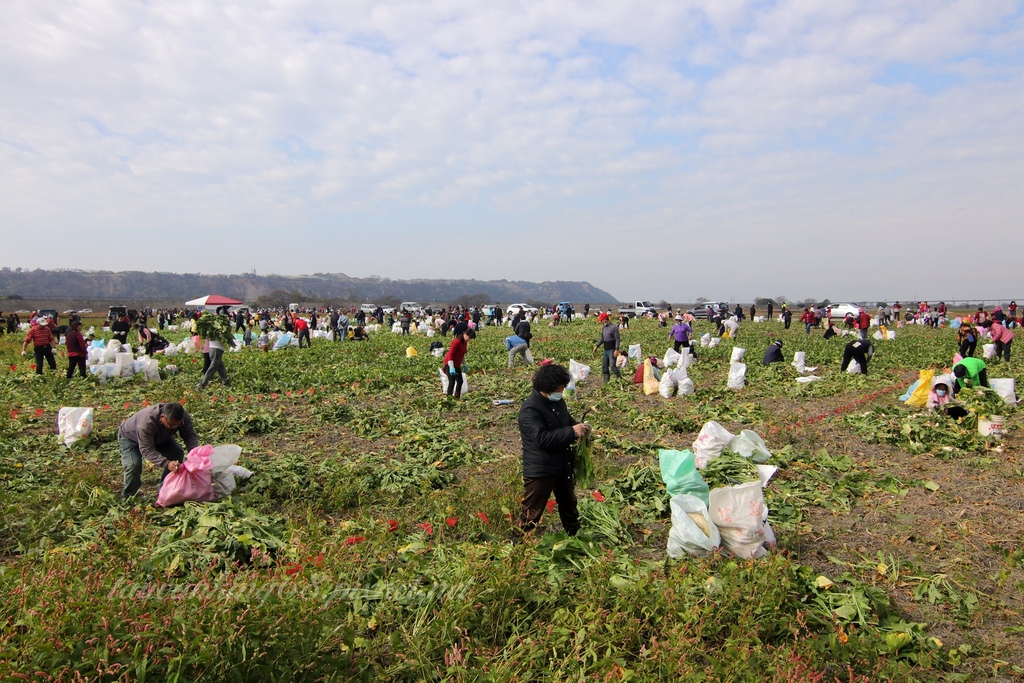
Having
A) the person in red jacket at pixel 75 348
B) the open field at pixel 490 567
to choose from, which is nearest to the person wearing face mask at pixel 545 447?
the open field at pixel 490 567

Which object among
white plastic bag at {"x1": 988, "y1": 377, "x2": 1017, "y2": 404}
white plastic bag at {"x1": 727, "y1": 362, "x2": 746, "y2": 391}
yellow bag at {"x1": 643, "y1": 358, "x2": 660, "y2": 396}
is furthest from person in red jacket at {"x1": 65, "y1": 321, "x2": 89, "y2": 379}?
white plastic bag at {"x1": 988, "y1": 377, "x2": 1017, "y2": 404}

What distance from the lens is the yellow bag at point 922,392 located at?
9.65 m

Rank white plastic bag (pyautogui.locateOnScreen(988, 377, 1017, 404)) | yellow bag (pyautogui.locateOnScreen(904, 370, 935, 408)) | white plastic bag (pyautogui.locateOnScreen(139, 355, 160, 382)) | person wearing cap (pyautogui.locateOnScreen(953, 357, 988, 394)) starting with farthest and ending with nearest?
white plastic bag (pyautogui.locateOnScreen(139, 355, 160, 382))
yellow bag (pyautogui.locateOnScreen(904, 370, 935, 408))
white plastic bag (pyautogui.locateOnScreen(988, 377, 1017, 404))
person wearing cap (pyautogui.locateOnScreen(953, 357, 988, 394))

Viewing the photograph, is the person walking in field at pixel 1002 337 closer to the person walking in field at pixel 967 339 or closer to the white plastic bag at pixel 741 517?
the person walking in field at pixel 967 339

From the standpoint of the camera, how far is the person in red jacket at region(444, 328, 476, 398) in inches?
465

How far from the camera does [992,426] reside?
7.51m

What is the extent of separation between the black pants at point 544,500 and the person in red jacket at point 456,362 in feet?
22.8

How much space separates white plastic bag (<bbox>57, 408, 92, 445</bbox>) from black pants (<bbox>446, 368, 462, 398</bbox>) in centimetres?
599

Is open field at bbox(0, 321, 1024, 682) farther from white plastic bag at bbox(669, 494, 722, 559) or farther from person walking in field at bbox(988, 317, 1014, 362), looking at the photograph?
person walking in field at bbox(988, 317, 1014, 362)

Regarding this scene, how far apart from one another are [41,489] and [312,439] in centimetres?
345

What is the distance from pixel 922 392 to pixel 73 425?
507 inches

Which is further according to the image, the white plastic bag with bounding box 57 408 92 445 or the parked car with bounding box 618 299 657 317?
the parked car with bounding box 618 299 657 317

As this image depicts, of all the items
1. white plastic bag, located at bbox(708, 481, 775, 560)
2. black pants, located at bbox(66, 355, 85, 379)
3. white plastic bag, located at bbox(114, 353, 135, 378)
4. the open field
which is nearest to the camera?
the open field

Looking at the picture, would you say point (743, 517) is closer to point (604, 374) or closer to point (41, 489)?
point (41, 489)
